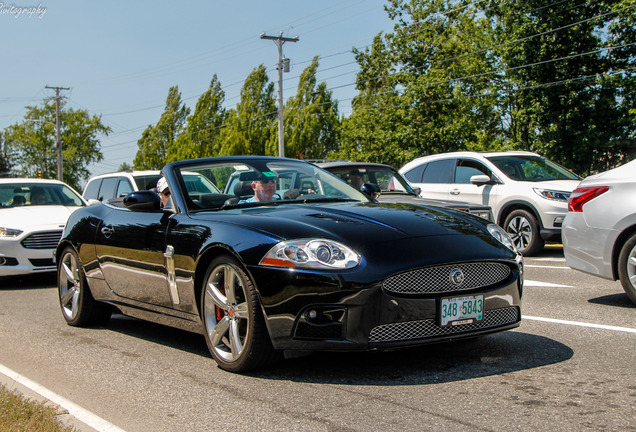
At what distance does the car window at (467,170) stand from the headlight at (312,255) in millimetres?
9810

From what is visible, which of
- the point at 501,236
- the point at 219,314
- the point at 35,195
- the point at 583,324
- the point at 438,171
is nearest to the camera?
the point at 219,314

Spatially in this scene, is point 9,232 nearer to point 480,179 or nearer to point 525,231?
point 480,179

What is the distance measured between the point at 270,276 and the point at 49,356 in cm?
227

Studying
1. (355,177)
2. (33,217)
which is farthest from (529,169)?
(33,217)

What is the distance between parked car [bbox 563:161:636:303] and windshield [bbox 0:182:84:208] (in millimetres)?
7991

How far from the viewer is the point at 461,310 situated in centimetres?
447

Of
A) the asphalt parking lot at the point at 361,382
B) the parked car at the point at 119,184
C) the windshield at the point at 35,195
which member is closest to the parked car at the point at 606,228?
the asphalt parking lot at the point at 361,382

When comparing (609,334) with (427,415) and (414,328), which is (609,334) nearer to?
(414,328)

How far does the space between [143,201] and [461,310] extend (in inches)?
100

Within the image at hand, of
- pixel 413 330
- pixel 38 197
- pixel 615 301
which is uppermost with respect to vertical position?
pixel 38 197

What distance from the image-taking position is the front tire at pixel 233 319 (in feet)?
15.0

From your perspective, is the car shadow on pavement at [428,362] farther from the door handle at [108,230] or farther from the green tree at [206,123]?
the green tree at [206,123]

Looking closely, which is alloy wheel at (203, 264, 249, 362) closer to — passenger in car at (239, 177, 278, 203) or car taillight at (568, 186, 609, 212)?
passenger in car at (239, 177, 278, 203)

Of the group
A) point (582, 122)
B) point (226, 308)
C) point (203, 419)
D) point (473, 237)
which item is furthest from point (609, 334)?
point (582, 122)
